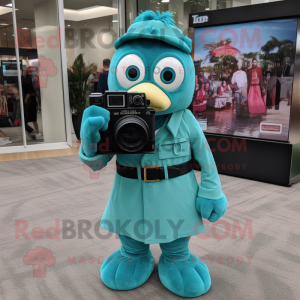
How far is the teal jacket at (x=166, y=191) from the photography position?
4.75 feet

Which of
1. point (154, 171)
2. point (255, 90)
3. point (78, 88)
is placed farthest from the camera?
point (78, 88)

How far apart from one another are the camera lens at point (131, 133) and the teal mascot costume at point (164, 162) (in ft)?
0.49

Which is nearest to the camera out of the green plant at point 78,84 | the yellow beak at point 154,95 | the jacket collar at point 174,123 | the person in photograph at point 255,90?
the yellow beak at point 154,95

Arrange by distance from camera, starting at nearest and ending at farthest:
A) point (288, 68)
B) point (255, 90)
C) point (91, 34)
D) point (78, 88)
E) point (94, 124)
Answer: point (94, 124)
point (288, 68)
point (255, 90)
point (78, 88)
point (91, 34)

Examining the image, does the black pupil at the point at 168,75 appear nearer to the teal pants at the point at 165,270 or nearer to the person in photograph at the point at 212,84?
the teal pants at the point at 165,270

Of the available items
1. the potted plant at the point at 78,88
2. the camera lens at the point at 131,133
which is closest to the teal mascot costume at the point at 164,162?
the camera lens at the point at 131,133

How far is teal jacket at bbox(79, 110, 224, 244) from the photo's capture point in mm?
1447

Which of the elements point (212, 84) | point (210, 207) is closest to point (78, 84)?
point (212, 84)

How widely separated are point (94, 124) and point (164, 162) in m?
0.42

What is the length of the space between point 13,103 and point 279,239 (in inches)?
179

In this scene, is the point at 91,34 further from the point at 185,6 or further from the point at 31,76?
the point at 185,6

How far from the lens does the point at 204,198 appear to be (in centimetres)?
150

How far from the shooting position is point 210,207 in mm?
1476

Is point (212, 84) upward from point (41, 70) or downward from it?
downward
